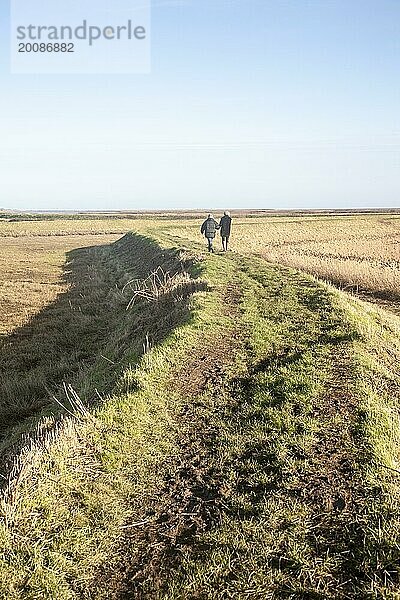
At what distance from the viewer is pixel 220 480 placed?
224 inches

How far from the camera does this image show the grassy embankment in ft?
14.4

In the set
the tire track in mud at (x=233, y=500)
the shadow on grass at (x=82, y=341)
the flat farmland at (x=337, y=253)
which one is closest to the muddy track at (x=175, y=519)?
the tire track in mud at (x=233, y=500)

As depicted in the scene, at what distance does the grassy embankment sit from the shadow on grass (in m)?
0.63

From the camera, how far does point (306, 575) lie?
4277 millimetres

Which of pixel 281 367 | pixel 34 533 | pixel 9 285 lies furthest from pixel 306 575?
pixel 9 285

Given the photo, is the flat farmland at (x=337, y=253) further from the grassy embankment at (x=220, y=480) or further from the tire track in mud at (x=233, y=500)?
A: the tire track in mud at (x=233, y=500)

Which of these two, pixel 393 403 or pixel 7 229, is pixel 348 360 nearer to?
pixel 393 403

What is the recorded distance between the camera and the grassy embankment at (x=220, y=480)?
14.4ft

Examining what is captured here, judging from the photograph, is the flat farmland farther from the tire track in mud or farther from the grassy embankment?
the tire track in mud

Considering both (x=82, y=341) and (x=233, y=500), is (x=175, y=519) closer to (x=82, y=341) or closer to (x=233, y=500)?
(x=233, y=500)

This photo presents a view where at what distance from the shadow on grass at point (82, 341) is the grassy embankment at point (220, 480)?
0.63 metres

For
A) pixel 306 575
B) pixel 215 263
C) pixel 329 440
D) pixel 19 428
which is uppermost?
pixel 215 263

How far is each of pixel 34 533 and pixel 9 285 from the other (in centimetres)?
2226

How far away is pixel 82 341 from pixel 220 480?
397 inches
